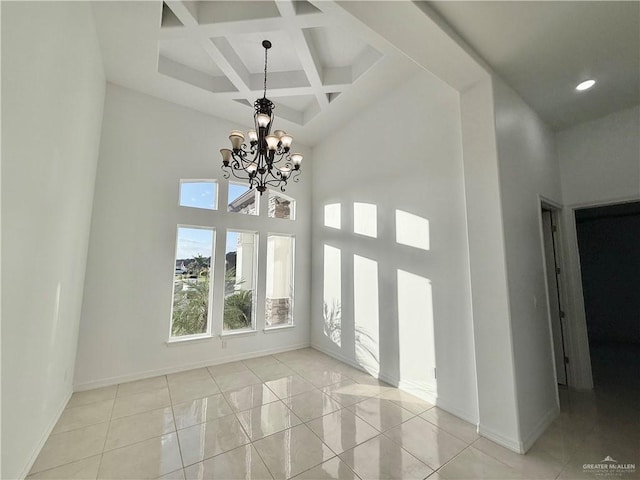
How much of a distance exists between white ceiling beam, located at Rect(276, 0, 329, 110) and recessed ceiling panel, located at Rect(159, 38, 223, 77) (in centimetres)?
131

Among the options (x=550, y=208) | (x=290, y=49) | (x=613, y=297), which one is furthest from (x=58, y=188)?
(x=613, y=297)

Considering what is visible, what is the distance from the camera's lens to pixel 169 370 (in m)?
3.87

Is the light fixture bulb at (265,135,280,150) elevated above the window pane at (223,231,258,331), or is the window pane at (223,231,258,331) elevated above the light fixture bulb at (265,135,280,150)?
the light fixture bulb at (265,135,280,150)

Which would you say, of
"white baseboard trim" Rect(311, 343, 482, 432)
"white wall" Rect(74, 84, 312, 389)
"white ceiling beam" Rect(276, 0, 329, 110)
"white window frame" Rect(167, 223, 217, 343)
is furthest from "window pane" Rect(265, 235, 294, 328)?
"white ceiling beam" Rect(276, 0, 329, 110)

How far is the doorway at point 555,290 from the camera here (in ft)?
11.8

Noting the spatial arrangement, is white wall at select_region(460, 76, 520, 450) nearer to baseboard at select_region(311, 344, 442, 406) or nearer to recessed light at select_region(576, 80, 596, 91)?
baseboard at select_region(311, 344, 442, 406)

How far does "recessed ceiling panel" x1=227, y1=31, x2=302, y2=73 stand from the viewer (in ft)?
10.8

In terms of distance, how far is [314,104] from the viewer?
15.1 ft

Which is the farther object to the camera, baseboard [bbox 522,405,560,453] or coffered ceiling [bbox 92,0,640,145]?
baseboard [bbox 522,405,560,453]

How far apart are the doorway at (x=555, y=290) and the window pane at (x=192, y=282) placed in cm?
500

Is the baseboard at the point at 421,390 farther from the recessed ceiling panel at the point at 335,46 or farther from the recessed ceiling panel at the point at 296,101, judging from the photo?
the recessed ceiling panel at the point at 296,101

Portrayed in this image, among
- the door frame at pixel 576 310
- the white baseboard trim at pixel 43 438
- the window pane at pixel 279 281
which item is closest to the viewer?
the white baseboard trim at pixel 43 438

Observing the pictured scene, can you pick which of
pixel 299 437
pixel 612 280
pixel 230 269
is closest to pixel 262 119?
pixel 230 269

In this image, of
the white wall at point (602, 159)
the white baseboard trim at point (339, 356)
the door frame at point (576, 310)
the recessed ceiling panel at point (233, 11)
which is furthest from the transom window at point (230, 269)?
the white wall at point (602, 159)
